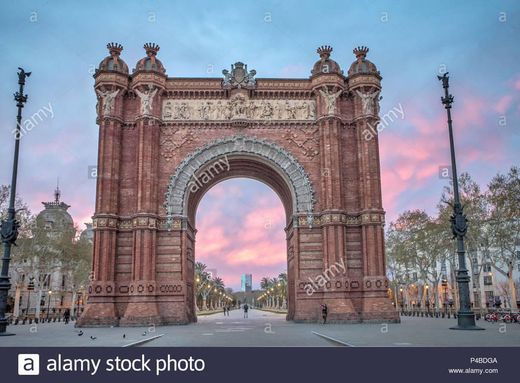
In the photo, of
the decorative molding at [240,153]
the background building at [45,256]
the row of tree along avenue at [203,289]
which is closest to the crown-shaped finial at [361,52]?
the decorative molding at [240,153]

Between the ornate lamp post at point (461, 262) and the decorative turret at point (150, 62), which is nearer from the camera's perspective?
the ornate lamp post at point (461, 262)

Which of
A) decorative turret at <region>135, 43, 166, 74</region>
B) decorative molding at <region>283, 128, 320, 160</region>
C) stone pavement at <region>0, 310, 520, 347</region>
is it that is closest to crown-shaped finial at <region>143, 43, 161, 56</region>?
decorative turret at <region>135, 43, 166, 74</region>

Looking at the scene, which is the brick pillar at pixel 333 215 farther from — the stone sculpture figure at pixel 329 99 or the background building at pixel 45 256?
the background building at pixel 45 256

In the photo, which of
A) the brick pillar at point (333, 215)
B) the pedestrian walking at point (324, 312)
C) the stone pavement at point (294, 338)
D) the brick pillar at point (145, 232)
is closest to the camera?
the stone pavement at point (294, 338)

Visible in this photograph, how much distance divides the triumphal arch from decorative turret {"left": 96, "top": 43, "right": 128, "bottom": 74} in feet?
0.28

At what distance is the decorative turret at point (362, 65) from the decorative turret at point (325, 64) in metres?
0.94

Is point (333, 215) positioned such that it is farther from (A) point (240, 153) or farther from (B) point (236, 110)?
(B) point (236, 110)

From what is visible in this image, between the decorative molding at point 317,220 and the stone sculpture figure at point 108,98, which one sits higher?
the stone sculpture figure at point 108,98

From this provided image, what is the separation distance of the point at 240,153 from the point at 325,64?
8.73 m

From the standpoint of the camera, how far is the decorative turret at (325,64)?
115 feet

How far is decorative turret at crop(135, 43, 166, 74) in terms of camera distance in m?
34.9

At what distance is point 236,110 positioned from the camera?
35562 millimetres

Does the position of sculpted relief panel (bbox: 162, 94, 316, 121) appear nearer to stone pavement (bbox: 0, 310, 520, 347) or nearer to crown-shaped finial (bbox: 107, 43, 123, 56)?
crown-shaped finial (bbox: 107, 43, 123, 56)

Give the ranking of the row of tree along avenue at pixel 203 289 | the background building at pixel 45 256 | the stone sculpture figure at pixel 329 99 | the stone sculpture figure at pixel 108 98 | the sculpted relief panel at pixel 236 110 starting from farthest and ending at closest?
the row of tree along avenue at pixel 203 289 → the background building at pixel 45 256 → the sculpted relief panel at pixel 236 110 → the stone sculpture figure at pixel 329 99 → the stone sculpture figure at pixel 108 98
